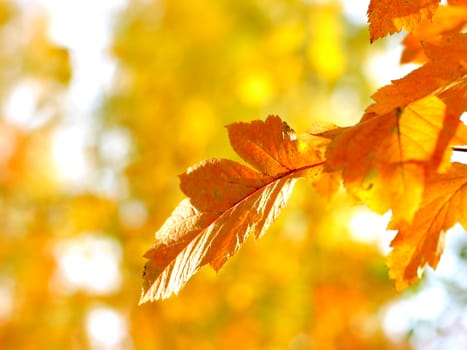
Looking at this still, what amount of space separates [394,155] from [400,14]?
0.15 m

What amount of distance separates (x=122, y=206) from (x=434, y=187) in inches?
104

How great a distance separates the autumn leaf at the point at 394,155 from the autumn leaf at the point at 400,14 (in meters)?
0.10

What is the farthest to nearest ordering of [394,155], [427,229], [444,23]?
[444,23]
[427,229]
[394,155]

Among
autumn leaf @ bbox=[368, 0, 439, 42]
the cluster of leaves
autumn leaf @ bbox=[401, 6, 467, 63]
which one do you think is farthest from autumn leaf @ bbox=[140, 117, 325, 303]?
autumn leaf @ bbox=[401, 6, 467, 63]

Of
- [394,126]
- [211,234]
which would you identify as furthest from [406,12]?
[211,234]

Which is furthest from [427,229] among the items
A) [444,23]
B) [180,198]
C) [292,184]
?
[180,198]

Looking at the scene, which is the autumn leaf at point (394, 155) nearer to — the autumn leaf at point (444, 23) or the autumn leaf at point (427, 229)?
the autumn leaf at point (427, 229)

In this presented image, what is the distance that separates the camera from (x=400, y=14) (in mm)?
554

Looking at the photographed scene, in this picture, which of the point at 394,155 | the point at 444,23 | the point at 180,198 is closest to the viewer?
the point at 394,155

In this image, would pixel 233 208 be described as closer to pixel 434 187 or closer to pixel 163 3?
pixel 434 187

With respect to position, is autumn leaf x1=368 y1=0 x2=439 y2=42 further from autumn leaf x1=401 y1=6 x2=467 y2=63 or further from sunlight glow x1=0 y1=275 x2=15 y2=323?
sunlight glow x1=0 y1=275 x2=15 y2=323

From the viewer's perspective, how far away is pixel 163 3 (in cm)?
383

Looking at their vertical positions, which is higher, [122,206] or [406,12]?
[122,206]

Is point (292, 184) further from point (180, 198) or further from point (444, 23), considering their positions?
point (180, 198)
